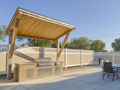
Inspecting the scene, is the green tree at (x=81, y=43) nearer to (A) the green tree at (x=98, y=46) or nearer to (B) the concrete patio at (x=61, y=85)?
(A) the green tree at (x=98, y=46)

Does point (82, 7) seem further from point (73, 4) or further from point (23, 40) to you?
point (23, 40)

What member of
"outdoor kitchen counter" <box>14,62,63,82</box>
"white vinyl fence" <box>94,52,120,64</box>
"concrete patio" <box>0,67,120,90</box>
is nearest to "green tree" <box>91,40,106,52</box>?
"white vinyl fence" <box>94,52,120,64</box>

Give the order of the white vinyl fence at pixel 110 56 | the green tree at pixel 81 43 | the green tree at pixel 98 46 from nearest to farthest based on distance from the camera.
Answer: the white vinyl fence at pixel 110 56 < the green tree at pixel 81 43 < the green tree at pixel 98 46

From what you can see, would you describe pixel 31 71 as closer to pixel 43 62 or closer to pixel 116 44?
pixel 43 62

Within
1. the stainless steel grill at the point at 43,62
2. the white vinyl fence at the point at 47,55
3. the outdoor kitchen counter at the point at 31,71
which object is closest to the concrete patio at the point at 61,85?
the outdoor kitchen counter at the point at 31,71

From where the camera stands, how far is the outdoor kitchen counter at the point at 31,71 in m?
4.80

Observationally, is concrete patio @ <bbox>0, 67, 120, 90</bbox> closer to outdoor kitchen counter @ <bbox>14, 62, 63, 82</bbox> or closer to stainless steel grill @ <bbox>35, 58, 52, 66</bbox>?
outdoor kitchen counter @ <bbox>14, 62, 63, 82</bbox>

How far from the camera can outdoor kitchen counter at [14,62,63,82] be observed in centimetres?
480

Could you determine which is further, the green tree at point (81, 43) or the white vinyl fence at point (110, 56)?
the green tree at point (81, 43)

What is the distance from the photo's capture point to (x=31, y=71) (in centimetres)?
512

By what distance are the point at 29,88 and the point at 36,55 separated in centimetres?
352

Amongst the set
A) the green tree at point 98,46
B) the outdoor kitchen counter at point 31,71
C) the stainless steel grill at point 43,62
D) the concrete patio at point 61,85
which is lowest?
the concrete patio at point 61,85

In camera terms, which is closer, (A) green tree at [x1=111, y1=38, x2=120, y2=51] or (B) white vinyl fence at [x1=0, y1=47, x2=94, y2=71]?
(B) white vinyl fence at [x1=0, y1=47, x2=94, y2=71]

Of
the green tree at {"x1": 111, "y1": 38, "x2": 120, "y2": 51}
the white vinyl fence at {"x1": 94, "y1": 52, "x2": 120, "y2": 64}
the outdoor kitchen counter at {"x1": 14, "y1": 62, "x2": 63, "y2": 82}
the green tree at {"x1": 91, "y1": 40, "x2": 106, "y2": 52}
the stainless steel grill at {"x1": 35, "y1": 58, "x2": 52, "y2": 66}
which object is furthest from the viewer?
the green tree at {"x1": 111, "y1": 38, "x2": 120, "y2": 51}
